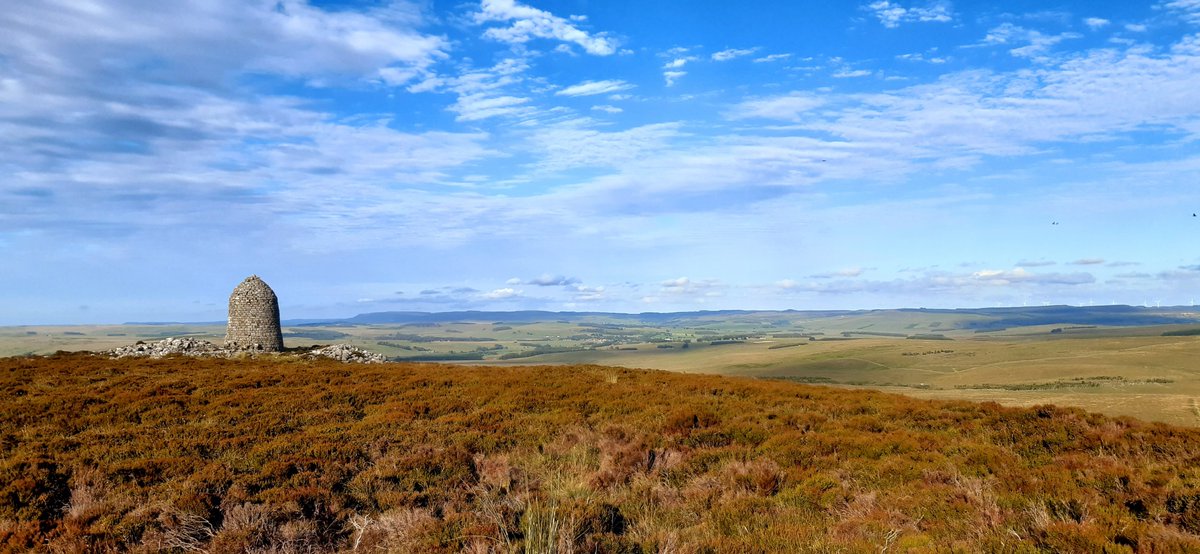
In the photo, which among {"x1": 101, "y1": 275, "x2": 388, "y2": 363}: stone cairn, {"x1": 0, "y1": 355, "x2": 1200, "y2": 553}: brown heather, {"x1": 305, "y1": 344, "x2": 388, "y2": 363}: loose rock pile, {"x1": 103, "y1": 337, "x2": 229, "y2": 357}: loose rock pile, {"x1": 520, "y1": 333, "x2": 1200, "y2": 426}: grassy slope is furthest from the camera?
{"x1": 101, "y1": 275, "x2": 388, "y2": 363}: stone cairn

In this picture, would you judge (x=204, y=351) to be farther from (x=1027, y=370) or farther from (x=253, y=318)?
(x=1027, y=370)

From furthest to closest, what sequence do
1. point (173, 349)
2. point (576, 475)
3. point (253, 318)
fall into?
point (253, 318), point (173, 349), point (576, 475)

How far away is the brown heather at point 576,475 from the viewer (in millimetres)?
7453

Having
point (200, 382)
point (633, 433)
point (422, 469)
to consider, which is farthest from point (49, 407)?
point (633, 433)

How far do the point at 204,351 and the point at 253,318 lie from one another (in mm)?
3441

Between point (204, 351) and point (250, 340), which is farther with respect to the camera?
point (250, 340)

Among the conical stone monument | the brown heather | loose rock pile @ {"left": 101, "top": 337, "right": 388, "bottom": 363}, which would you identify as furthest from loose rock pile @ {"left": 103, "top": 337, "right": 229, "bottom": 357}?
the brown heather

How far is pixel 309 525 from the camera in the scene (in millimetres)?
8156

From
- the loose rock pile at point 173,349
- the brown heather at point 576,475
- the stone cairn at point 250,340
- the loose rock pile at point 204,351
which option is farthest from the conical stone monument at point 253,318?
the brown heather at point 576,475

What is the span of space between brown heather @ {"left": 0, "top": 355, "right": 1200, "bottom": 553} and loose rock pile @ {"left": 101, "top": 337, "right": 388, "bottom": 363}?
1706 cm

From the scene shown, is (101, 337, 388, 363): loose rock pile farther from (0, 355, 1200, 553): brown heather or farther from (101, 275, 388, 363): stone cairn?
(0, 355, 1200, 553): brown heather

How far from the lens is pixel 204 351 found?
3562 cm

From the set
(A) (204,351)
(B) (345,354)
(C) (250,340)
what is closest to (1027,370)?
(B) (345,354)

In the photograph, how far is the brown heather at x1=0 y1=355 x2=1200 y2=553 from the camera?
7453 millimetres
